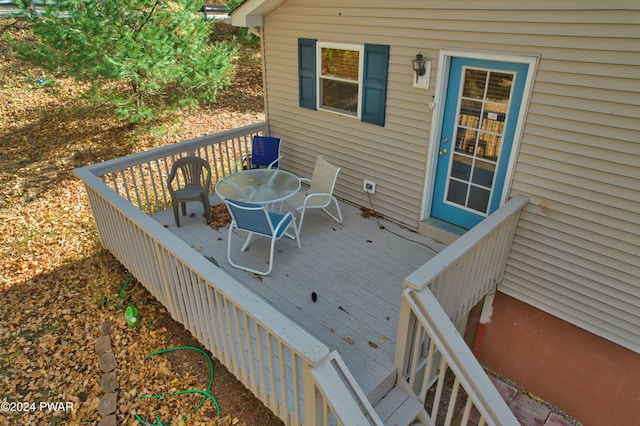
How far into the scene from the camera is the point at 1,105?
10.1 metres

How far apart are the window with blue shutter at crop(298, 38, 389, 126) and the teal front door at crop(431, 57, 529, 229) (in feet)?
2.98

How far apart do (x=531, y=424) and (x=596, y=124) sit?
3.33 m

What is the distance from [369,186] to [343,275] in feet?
5.20

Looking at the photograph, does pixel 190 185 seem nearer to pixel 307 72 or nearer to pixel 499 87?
pixel 307 72

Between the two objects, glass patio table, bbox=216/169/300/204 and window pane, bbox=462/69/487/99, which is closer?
window pane, bbox=462/69/487/99

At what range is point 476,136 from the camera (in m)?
4.31

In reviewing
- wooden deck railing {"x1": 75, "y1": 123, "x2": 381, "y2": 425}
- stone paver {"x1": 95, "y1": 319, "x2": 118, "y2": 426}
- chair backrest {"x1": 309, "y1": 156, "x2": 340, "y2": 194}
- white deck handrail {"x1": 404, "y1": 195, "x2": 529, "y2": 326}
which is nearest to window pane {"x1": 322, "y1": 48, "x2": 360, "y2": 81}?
chair backrest {"x1": 309, "y1": 156, "x2": 340, "y2": 194}

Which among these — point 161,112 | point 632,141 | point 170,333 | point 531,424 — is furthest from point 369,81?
point 161,112

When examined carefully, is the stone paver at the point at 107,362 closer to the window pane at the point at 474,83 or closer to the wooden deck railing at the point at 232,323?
the wooden deck railing at the point at 232,323

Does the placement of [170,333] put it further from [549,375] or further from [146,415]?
[549,375]

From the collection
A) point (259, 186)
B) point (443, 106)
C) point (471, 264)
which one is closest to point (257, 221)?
point (259, 186)

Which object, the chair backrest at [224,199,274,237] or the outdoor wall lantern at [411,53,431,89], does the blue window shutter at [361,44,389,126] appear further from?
the chair backrest at [224,199,274,237]

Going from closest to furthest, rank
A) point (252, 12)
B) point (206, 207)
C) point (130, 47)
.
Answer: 1. point (206, 207)
2. point (252, 12)
3. point (130, 47)

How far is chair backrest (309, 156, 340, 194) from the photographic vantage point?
5125mm
